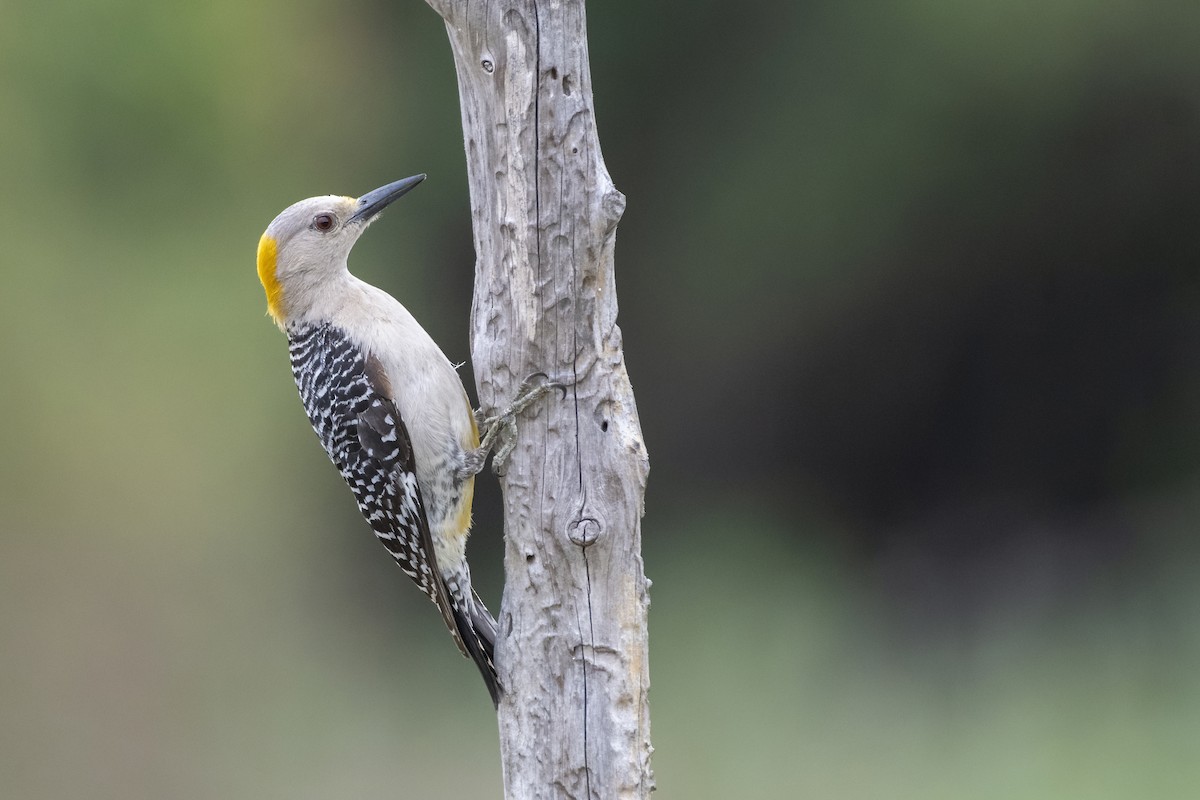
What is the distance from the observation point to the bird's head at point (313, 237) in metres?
3.60

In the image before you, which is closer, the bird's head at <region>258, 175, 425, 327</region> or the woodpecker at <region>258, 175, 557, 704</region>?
the woodpecker at <region>258, 175, 557, 704</region>

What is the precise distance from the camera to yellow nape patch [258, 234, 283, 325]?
3.63 meters

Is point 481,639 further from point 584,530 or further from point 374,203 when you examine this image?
point 374,203

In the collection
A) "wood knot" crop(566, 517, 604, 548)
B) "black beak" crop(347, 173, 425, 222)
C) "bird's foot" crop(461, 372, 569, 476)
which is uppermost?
"black beak" crop(347, 173, 425, 222)

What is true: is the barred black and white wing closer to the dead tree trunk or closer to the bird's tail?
the bird's tail

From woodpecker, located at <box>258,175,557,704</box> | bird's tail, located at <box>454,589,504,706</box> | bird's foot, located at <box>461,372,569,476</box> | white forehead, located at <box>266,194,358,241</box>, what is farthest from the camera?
white forehead, located at <box>266,194,358,241</box>

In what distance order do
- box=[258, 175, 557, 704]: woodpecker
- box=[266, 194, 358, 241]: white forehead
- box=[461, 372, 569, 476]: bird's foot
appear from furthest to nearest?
box=[266, 194, 358, 241]: white forehead, box=[258, 175, 557, 704]: woodpecker, box=[461, 372, 569, 476]: bird's foot

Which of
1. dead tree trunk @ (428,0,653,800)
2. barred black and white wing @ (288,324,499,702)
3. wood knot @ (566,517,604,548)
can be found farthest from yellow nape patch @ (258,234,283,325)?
wood knot @ (566,517,604,548)

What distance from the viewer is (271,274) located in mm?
3678

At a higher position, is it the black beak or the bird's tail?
the black beak

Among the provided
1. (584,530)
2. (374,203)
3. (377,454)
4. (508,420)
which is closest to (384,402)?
(377,454)

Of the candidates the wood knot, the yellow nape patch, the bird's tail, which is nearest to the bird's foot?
the wood knot

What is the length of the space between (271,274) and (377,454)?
706 millimetres

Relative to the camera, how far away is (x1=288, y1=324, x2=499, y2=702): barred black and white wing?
11.4ft
